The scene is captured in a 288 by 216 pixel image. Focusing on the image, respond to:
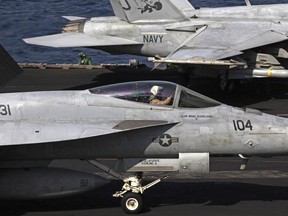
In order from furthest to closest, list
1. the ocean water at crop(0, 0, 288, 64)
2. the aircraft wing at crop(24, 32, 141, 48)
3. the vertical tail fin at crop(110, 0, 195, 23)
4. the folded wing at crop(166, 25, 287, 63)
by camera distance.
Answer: the ocean water at crop(0, 0, 288, 64) < the vertical tail fin at crop(110, 0, 195, 23) < the aircraft wing at crop(24, 32, 141, 48) < the folded wing at crop(166, 25, 287, 63)

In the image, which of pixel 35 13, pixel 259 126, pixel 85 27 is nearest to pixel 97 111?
pixel 259 126

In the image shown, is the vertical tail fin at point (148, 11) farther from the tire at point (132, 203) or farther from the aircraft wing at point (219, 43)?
the tire at point (132, 203)

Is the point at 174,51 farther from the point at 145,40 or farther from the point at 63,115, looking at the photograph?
the point at 63,115

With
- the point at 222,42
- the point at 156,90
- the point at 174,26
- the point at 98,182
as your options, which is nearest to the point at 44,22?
the point at 174,26

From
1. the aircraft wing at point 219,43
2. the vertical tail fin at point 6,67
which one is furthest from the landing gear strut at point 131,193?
the aircraft wing at point 219,43

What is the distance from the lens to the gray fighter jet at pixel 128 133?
1313 centimetres

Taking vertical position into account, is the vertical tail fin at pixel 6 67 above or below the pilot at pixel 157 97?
below

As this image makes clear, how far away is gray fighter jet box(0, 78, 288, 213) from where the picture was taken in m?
13.1

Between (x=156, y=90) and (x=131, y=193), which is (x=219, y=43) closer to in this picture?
(x=156, y=90)

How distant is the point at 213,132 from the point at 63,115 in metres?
2.46

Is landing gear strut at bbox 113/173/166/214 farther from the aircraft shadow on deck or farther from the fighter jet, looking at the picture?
the fighter jet

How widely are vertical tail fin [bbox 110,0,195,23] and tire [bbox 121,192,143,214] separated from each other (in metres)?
14.4

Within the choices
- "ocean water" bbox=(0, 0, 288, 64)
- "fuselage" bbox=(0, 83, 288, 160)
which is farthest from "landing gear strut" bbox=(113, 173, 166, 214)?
"ocean water" bbox=(0, 0, 288, 64)

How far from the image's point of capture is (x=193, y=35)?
26625mm
